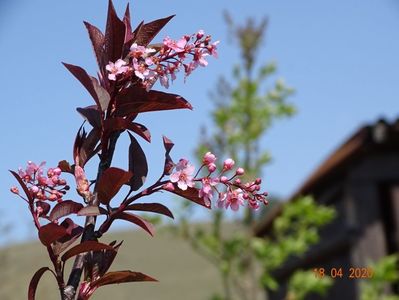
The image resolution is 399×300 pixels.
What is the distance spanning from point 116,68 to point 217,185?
0.24 m

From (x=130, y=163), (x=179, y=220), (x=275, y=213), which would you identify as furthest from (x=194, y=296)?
(x=130, y=163)

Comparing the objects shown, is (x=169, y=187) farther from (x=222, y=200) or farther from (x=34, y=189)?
(x=34, y=189)

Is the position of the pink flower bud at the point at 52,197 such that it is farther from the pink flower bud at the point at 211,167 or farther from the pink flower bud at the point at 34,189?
the pink flower bud at the point at 211,167

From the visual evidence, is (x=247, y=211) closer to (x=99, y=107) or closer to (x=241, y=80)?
(x=241, y=80)

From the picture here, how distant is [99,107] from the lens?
3.22 feet

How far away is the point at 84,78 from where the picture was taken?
3.21 ft

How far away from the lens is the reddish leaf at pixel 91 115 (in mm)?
988

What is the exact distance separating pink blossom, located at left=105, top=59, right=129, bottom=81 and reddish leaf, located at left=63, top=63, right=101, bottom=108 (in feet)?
0.18

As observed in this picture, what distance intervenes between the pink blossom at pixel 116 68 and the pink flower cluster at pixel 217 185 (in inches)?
6.5

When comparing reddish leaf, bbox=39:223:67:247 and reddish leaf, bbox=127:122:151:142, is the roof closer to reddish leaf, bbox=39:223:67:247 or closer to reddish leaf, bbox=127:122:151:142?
reddish leaf, bbox=127:122:151:142

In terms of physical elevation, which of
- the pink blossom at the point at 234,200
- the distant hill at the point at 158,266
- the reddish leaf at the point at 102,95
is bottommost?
the pink blossom at the point at 234,200
